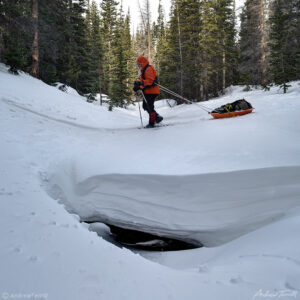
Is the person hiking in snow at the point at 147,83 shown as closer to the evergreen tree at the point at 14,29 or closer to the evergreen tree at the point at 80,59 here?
the evergreen tree at the point at 14,29

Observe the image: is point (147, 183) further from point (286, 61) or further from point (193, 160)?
point (286, 61)

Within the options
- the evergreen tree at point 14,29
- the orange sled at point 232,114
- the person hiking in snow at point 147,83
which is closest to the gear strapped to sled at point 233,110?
the orange sled at point 232,114

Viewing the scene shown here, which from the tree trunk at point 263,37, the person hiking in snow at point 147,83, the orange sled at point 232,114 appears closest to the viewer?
the person hiking in snow at point 147,83

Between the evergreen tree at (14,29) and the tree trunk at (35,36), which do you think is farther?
the tree trunk at (35,36)

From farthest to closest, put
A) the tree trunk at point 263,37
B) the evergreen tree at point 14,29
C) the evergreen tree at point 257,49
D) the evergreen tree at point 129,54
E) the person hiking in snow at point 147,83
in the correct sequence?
the evergreen tree at point 129,54 < the evergreen tree at point 257,49 < the tree trunk at point 263,37 < the evergreen tree at point 14,29 < the person hiking in snow at point 147,83

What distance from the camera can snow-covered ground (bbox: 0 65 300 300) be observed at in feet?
4.75

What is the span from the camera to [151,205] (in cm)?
336

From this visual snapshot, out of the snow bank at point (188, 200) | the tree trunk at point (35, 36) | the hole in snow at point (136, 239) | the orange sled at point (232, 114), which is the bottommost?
the hole in snow at point (136, 239)

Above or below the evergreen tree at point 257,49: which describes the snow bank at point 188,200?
below

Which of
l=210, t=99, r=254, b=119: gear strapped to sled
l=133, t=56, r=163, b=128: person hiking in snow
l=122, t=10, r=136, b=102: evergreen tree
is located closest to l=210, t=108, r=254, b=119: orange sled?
l=210, t=99, r=254, b=119: gear strapped to sled

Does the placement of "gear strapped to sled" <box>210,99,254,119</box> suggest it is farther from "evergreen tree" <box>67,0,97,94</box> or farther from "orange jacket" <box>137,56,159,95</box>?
"evergreen tree" <box>67,0,97,94</box>

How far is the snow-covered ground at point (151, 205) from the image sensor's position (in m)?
1.45

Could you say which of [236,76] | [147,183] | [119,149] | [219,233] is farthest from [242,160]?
[236,76]

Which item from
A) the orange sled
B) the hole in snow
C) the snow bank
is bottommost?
the hole in snow
